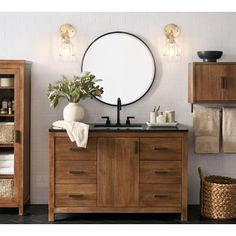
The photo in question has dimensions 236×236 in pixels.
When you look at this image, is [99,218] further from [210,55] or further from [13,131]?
[210,55]

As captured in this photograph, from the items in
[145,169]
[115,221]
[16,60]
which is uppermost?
[16,60]

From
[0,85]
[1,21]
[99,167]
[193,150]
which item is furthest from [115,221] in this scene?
[1,21]

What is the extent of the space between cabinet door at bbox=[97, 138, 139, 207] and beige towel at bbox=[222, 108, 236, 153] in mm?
1112

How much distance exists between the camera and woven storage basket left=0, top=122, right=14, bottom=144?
16.6 ft

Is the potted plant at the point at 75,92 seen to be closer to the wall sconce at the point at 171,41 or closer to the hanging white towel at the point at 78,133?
the hanging white towel at the point at 78,133

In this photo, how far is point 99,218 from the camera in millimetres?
4945

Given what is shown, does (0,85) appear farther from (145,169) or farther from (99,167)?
(145,169)

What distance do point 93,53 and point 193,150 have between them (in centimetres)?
153

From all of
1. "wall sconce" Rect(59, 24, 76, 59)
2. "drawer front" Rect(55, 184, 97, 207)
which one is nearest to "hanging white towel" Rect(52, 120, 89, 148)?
"drawer front" Rect(55, 184, 97, 207)

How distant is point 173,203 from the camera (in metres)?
4.86

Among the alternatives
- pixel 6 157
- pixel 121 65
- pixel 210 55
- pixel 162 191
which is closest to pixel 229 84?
pixel 210 55

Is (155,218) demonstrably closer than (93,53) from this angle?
Yes

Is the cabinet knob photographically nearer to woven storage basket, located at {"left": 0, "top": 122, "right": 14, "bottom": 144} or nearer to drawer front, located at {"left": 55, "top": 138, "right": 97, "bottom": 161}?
woven storage basket, located at {"left": 0, "top": 122, "right": 14, "bottom": 144}

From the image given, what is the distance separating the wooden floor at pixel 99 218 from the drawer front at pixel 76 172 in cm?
39
